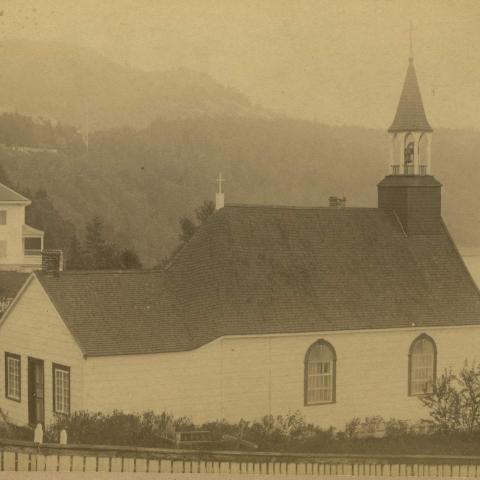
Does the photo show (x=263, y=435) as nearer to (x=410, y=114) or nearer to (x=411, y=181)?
(x=411, y=181)

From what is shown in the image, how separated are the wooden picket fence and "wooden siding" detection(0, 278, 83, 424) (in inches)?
203

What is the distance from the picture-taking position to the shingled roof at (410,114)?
34031 mm

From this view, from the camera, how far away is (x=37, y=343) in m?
29.7

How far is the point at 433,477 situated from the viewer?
78.8 feet

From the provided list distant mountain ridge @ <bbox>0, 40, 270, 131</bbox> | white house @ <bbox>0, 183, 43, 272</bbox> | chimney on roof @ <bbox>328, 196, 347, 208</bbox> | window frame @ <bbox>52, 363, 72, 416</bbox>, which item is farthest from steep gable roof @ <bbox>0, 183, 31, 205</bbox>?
window frame @ <bbox>52, 363, 72, 416</bbox>

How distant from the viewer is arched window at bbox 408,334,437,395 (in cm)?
3275

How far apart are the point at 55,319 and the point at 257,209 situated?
274 inches

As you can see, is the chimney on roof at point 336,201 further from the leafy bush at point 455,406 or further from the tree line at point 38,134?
the tree line at point 38,134

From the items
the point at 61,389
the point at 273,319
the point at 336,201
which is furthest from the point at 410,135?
the point at 61,389

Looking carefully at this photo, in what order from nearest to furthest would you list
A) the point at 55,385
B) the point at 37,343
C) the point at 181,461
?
1. the point at 181,461
2. the point at 55,385
3. the point at 37,343

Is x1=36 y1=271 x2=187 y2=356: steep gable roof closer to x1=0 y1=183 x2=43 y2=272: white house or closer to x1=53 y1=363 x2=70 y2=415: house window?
x1=53 y1=363 x2=70 y2=415: house window

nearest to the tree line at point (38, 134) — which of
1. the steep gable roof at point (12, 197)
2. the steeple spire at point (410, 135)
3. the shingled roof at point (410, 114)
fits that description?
the steep gable roof at point (12, 197)

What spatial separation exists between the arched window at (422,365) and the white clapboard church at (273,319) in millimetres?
40

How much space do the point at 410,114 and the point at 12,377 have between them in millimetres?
13698
